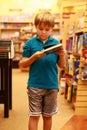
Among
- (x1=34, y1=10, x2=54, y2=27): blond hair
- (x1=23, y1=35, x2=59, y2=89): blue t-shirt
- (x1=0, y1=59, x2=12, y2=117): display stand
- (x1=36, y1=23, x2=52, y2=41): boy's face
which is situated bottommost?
(x1=0, y1=59, x2=12, y2=117): display stand

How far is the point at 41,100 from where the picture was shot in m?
2.43

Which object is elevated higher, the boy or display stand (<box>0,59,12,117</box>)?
the boy

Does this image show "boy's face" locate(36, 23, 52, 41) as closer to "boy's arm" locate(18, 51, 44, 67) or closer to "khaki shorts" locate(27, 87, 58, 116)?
"boy's arm" locate(18, 51, 44, 67)

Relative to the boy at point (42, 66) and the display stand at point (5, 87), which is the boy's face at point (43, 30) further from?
the display stand at point (5, 87)

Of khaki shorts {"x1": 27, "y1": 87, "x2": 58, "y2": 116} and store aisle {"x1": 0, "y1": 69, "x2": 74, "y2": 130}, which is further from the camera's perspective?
store aisle {"x1": 0, "y1": 69, "x2": 74, "y2": 130}

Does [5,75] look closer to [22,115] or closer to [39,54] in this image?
[22,115]

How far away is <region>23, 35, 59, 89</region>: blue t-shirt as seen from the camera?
2.36m

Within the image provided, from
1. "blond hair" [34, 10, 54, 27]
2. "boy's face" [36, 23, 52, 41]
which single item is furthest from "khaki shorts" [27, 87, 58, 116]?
"blond hair" [34, 10, 54, 27]

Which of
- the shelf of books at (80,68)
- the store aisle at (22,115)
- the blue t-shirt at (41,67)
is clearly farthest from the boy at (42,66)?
the shelf of books at (80,68)

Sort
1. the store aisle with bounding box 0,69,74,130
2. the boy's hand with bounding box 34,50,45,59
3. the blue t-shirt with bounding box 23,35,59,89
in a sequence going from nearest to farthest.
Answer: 1. the boy's hand with bounding box 34,50,45,59
2. the blue t-shirt with bounding box 23,35,59,89
3. the store aisle with bounding box 0,69,74,130

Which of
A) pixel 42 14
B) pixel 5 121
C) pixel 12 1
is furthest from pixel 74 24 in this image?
pixel 12 1

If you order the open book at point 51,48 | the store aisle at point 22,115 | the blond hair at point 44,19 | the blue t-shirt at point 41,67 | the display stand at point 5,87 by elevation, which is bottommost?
the store aisle at point 22,115

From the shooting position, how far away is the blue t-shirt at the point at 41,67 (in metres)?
2.36

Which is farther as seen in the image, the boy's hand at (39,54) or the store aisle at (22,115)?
the store aisle at (22,115)
